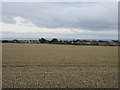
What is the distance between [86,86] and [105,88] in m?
0.81

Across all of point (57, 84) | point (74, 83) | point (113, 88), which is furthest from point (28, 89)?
point (113, 88)

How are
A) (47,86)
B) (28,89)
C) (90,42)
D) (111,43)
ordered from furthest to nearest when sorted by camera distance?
(90,42)
(111,43)
(47,86)
(28,89)

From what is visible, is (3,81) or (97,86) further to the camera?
(3,81)

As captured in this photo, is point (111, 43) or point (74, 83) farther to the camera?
point (111, 43)

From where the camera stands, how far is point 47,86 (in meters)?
6.58

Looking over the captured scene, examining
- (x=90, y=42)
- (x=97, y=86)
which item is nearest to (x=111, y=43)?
(x=90, y=42)

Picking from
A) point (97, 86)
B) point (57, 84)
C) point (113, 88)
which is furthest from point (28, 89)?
point (113, 88)

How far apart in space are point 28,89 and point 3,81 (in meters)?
1.79

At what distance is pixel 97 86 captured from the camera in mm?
6723

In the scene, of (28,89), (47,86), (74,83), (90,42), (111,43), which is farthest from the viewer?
(90,42)

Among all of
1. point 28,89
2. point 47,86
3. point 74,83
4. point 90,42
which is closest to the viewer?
point 28,89

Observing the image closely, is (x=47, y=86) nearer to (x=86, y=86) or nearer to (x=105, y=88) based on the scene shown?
(x=86, y=86)

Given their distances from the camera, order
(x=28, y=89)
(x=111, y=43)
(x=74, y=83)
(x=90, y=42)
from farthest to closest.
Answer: (x=90, y=42) → (x=111, y=43) → (x=74, y=83) → (x=28, y=89)

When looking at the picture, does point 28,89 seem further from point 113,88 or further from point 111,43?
point 111,43
